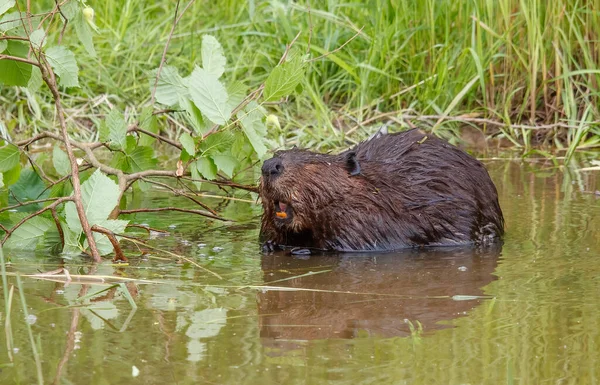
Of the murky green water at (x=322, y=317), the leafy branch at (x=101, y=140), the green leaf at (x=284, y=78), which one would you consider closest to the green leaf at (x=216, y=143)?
the leafy branch at (x=101, y=140)

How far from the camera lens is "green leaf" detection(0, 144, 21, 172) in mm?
3881

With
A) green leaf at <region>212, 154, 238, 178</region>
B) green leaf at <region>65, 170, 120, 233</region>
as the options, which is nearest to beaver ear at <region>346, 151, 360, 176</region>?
green leaf at <region>212, 154, 238, 178</region>

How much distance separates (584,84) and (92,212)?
11.6 ft

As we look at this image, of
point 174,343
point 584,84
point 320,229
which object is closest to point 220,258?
point 320,229

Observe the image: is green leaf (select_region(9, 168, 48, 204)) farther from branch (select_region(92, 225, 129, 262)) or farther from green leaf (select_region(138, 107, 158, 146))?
branch (select_region(92, 225, 129, 262))

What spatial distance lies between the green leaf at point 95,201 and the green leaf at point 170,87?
0.49 m

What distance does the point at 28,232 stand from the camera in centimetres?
380

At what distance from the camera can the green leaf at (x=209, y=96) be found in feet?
12.7

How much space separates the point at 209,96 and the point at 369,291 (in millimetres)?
1032

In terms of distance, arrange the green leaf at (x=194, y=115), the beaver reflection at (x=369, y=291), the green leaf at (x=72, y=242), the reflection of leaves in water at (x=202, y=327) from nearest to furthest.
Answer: the reflection of leaves in water at (x=202, y=327)
the beaver reflection at (x=369, y=291)
the green leaf at (x=72, y=242)
the green leaf at (x=194, y=115)

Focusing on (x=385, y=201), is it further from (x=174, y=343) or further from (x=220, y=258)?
(x=174, y=343)

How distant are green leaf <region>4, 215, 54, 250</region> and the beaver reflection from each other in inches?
31.7

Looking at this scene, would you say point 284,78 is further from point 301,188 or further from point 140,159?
point 140,159

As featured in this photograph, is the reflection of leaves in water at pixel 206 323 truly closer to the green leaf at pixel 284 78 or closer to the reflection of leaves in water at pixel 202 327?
the reflection of leaves in water at pixel 202 327
